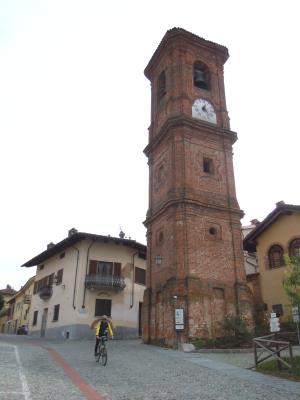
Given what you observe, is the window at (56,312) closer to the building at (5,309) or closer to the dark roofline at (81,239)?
the dark roofline at (81,239)

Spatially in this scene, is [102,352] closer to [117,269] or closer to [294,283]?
[294,283]

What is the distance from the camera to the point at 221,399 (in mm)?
7371

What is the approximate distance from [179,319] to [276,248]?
9829 mm

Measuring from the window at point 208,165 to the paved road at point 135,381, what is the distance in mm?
11323

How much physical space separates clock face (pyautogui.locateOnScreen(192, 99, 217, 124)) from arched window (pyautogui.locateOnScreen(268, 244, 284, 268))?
8.58 m

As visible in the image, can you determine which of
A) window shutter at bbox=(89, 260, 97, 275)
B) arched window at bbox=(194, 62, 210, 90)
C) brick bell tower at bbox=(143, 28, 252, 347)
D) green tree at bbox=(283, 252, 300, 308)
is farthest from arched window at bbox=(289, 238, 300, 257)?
window shutter at bbox=(89, 260, 97, 275)

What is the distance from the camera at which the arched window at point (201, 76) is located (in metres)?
24.9

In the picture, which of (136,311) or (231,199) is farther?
(136,311)

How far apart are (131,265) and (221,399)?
2272 cm

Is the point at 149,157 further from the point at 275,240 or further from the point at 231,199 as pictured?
the point at 275,240

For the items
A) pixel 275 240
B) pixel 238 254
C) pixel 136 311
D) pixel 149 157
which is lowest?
pixel 136 311

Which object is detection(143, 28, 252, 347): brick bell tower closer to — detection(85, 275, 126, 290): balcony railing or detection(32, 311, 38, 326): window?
detection(85, 275, 126, 290): balcony railing

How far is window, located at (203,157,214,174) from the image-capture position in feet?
72.3

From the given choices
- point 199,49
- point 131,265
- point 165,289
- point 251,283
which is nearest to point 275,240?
point 251,283
